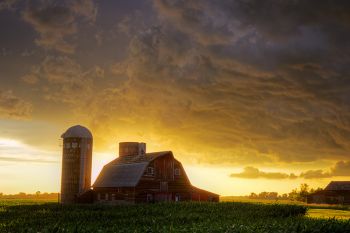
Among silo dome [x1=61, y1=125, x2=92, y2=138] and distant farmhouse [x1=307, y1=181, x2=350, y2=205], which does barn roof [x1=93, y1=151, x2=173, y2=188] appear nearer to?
silo dome [x1=61, y1=125, x2=92, y2=138]

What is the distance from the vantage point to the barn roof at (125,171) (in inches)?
2132

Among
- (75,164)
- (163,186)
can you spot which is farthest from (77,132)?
(163,186)

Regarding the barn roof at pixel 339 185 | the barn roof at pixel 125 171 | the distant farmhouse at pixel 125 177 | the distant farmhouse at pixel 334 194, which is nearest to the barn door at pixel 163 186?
the distant farmhouse at pixel 125 177

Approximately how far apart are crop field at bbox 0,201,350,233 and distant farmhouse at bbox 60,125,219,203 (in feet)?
27.1

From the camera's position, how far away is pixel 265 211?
137 feet

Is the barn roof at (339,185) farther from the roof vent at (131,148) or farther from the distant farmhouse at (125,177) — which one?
the roof vent at (131,148)

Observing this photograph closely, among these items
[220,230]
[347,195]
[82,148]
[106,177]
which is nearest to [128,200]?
[106,177]

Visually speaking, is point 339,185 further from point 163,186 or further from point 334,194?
point 163,186

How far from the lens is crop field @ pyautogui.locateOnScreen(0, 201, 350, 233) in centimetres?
2462

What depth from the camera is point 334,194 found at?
278 ft

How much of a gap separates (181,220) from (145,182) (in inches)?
795

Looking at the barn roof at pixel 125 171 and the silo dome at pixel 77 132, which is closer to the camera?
the barn roof at pixel 125 171

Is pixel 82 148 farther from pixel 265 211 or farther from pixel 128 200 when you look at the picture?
pixel 265 211

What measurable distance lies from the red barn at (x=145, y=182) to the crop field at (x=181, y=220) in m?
7.95
